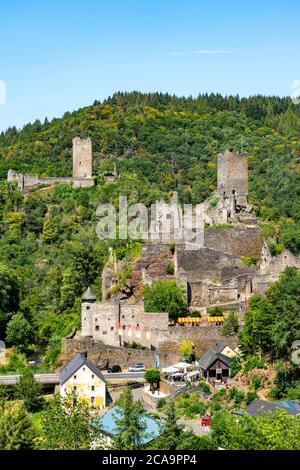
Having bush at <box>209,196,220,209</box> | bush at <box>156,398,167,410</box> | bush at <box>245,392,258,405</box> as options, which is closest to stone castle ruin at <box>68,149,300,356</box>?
bush at <box>209,196,220,209</box>

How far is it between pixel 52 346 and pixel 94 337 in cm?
428

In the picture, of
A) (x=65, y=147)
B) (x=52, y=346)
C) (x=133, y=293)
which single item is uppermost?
(x=65, y=147)

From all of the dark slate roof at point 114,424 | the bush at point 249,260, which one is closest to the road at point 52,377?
the dark slate roof at point 114,424

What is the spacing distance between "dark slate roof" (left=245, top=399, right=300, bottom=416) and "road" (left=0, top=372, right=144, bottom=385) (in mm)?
6546

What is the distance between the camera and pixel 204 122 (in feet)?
296

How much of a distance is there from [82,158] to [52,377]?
113ft

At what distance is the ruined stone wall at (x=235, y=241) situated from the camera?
46.2 m

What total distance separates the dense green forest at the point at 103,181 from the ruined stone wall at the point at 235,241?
1.34 m

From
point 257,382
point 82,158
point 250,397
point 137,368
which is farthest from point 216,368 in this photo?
point 82,158

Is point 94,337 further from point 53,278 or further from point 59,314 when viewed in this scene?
point 53,278

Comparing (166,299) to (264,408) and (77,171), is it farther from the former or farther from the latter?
(77,171)

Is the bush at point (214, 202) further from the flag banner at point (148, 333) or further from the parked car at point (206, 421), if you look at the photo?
the parked car at point (206, 421)

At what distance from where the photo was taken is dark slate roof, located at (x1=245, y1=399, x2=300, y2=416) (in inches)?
1194
